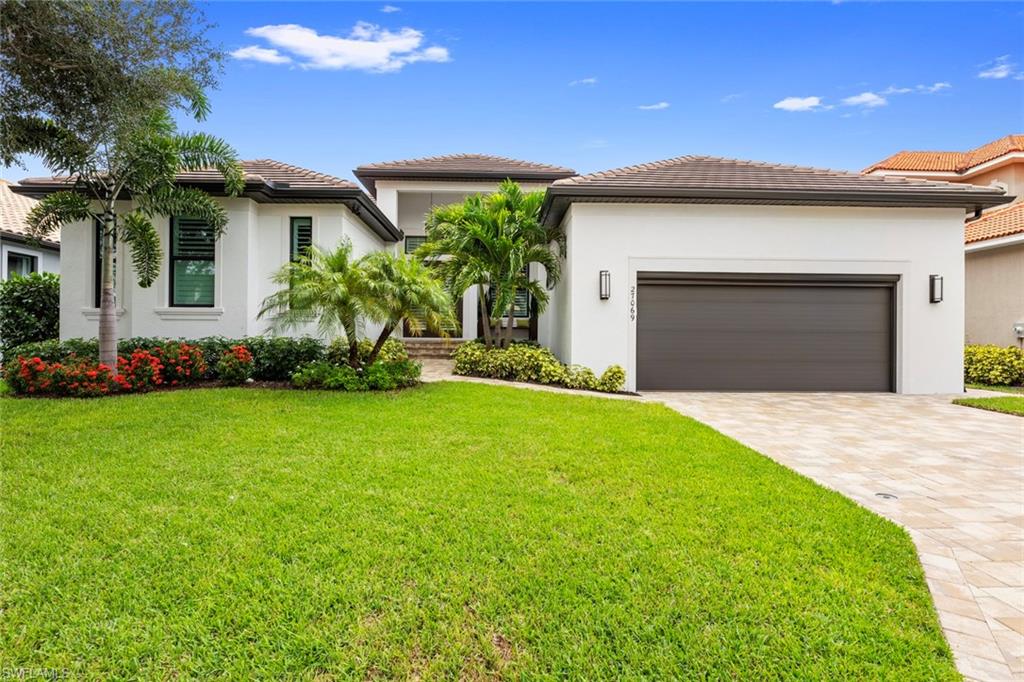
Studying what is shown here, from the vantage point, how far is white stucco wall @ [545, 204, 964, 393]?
10.3 meters

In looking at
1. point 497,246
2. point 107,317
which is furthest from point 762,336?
point 107,317

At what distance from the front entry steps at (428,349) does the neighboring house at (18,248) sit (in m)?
10.1

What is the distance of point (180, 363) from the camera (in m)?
9.02

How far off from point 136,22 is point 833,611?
8.75 metres

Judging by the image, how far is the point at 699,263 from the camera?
10383 millimetres

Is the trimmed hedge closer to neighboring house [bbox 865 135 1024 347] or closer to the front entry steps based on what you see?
the front entry steps

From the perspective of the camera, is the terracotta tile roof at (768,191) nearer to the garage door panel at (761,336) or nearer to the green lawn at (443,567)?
the garage door panel at (761,336)

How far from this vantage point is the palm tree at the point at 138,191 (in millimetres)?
8133

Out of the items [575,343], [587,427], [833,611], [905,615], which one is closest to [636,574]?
[833,611]

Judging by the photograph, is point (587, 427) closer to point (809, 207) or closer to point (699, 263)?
point (699, 263)

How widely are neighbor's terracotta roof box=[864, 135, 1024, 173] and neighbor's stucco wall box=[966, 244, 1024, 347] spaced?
12002 millimetres

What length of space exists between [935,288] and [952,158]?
2207 centimetres

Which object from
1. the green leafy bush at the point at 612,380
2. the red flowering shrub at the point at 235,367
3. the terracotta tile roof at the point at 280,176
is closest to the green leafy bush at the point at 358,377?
the red flowering shrub at the point at 235,367

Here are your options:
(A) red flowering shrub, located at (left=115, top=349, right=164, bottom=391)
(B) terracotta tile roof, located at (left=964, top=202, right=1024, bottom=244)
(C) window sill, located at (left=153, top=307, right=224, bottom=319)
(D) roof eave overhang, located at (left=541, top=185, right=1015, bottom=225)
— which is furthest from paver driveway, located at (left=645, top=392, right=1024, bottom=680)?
(C) window sill, located at (left=153, top=307, right=224, bottom=319)
